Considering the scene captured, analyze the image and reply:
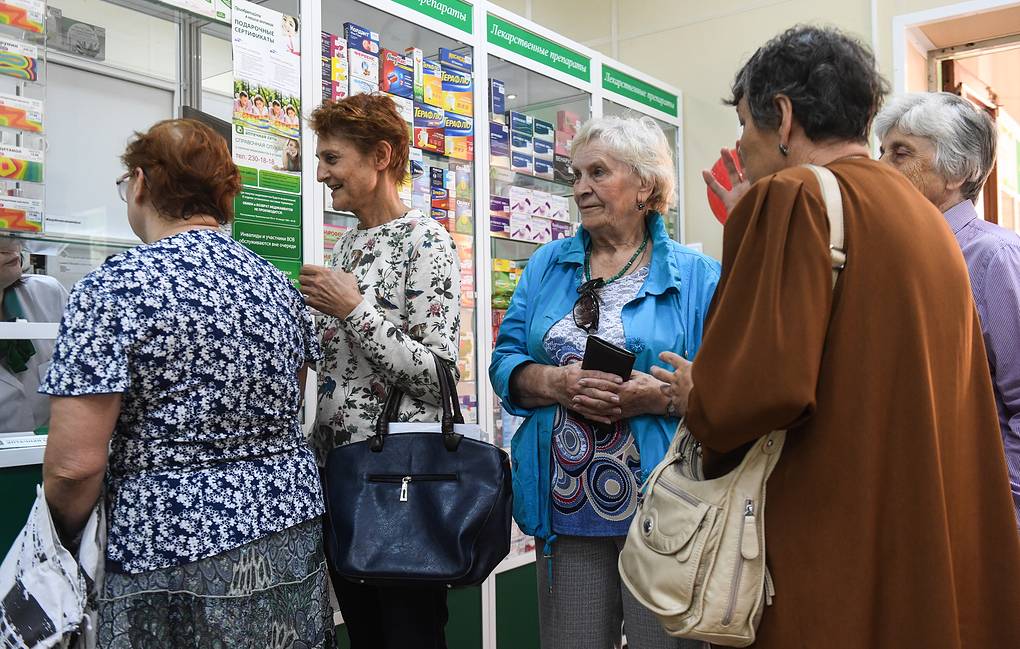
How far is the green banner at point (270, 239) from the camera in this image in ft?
8.96

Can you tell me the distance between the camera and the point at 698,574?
1.29 m

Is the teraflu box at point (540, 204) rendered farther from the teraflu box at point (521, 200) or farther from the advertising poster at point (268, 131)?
the advertising poster at point (268, 131)

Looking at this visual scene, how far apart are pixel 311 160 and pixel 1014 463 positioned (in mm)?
2351

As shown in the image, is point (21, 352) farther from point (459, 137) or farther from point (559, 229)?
point (559, 229)

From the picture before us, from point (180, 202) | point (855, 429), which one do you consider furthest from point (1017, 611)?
point (180, 202)

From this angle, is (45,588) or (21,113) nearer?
(45,588)

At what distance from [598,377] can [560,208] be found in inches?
101

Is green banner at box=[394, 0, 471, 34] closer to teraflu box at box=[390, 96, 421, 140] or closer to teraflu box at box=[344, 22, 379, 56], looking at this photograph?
teraflu box at box=[344, 22, 379, 56]

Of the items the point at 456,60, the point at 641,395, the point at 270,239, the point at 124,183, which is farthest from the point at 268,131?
the point at 641,395

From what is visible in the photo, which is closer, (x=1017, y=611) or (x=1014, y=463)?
(x=1017, y=611)

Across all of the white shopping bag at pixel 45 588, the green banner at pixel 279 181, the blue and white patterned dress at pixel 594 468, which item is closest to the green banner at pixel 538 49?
the green banner at pixel 279 181

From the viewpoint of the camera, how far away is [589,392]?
199 cm

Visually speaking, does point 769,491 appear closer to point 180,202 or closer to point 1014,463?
point 1014,463

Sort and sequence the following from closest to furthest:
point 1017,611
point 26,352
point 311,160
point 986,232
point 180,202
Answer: point 1017,611
point 180,202
point 986,232
point 26,352
point 311,160
